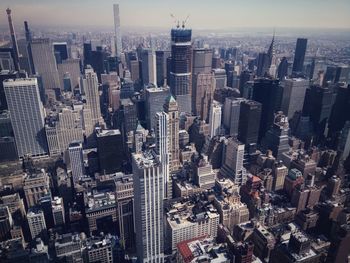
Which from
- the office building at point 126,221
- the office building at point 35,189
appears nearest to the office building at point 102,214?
the office building at point 126,221

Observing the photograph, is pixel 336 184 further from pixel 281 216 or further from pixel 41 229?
pixel 41 229

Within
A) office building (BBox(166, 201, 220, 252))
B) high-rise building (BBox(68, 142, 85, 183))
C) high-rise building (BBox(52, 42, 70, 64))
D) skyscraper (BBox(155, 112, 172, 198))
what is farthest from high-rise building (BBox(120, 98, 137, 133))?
high-rise building (BBox(52, 42, 70, 64))

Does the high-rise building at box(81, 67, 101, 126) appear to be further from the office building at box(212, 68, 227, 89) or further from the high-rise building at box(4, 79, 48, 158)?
the office building at box(212, 68, 227, 89)

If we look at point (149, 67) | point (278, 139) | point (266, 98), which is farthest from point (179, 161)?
point (149, 67)

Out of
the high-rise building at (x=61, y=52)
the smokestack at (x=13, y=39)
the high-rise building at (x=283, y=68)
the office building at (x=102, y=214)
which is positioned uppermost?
the smokestack at (x=13, y=39)

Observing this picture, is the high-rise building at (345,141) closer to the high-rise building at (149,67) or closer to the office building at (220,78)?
the office building at (220,78)

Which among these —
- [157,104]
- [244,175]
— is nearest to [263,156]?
[244,175]
